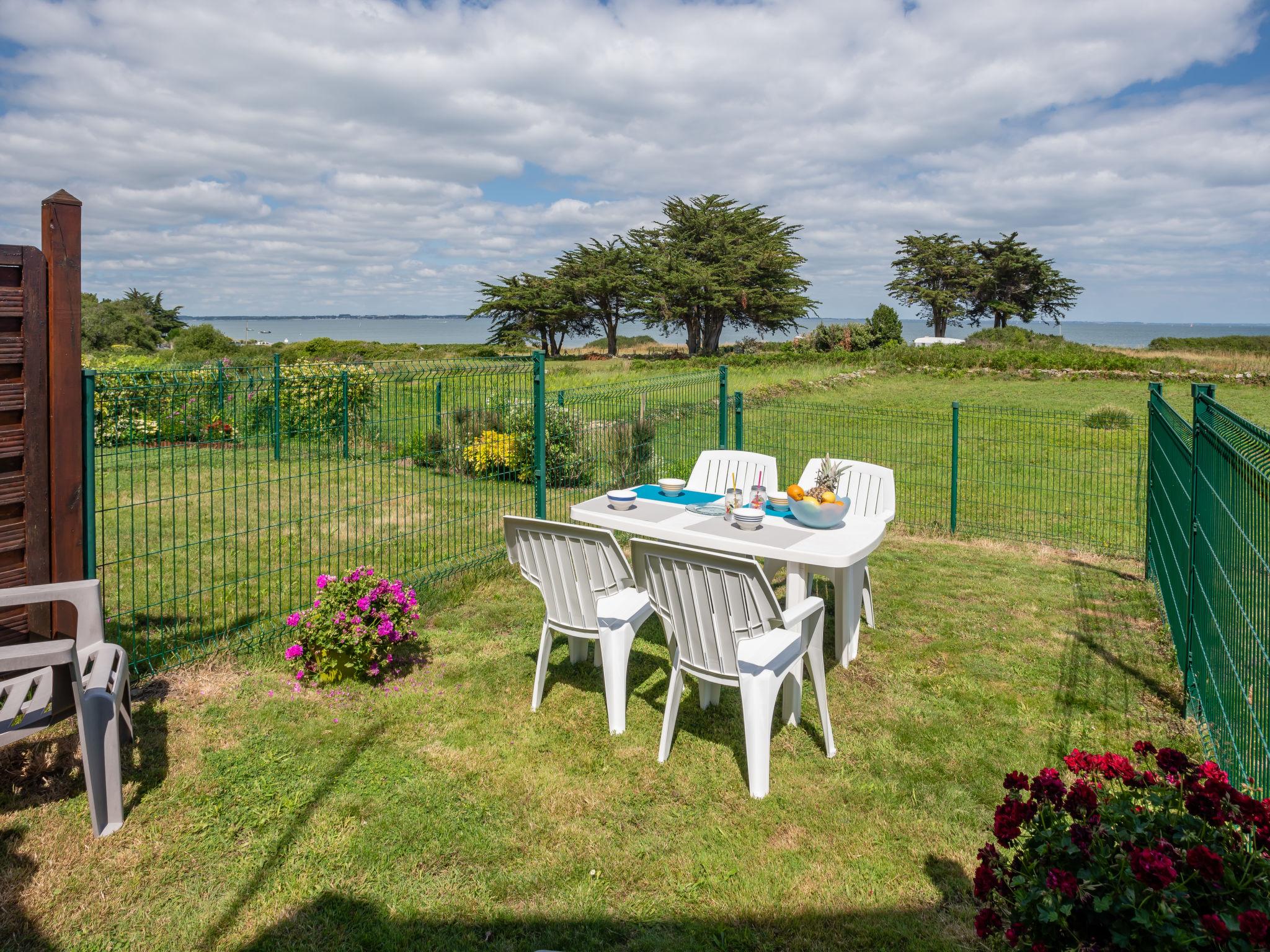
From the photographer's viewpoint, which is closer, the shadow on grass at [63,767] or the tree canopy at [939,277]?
the shadow on grass at [63,767]

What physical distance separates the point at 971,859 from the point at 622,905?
1177mm

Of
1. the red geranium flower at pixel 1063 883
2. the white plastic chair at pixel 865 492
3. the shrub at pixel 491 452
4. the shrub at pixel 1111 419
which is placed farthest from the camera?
the shrub at pixel 1111 419

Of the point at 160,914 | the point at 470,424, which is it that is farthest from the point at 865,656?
the point at 470,424

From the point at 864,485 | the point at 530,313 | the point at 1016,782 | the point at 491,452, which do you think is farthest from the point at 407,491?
the point at 530,313

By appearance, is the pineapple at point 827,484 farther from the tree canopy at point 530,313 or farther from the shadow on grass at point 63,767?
the tree canopy at point 530,313

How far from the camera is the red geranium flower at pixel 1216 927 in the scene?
1208 mm

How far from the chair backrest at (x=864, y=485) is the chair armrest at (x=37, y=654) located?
12.6 ft

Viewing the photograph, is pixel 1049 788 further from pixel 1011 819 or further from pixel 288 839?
pixel 288 839

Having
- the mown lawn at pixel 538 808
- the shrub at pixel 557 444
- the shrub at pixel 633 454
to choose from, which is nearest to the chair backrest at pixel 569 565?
the mown lawn at pixel 538 808

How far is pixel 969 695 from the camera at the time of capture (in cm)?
397

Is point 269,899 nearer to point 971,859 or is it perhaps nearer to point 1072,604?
point 971,859

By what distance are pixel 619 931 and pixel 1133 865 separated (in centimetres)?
148

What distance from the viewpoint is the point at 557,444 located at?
8039mm

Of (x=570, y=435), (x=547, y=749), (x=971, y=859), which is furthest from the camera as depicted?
(x=570, y=435)
